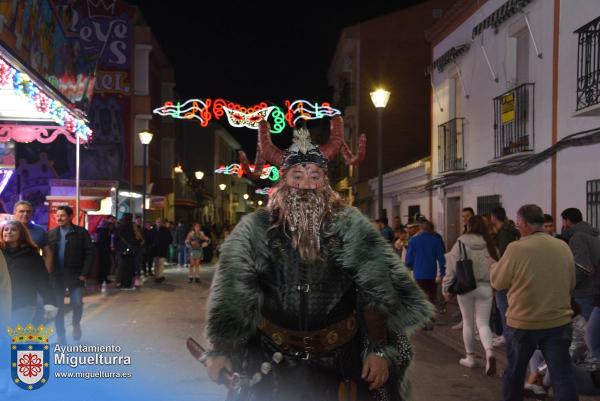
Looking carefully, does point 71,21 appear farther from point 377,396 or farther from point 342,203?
point 377,396

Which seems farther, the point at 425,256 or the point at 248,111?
the point at 248,111

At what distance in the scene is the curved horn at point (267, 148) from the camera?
429 cm

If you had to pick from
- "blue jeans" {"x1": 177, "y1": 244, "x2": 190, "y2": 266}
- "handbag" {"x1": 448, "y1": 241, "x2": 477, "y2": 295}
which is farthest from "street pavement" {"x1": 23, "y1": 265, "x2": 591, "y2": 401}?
"blue jeans" {"x1": 177, "y1": 244, "x2": 190, "y2": 266}

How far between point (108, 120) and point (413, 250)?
21222mm

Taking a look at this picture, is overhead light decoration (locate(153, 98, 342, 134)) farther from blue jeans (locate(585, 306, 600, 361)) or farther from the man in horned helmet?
the man in horned helmet

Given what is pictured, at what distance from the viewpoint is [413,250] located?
1026 cm

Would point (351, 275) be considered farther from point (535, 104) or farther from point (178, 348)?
point (535, 104)

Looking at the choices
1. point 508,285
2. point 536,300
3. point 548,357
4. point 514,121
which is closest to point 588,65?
point 514,121

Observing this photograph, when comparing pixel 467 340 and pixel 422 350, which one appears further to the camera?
pixel 422 350

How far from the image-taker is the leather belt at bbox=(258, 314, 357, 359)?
3.22 metres

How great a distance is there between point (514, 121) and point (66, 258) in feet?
31.2

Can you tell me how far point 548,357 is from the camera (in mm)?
4887

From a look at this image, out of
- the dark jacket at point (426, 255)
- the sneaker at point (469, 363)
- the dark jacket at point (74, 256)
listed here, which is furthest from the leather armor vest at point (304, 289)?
the dark jacket at point (426, 255)

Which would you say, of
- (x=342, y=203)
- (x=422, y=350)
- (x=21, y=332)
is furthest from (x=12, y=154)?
(x=342, y=203)
